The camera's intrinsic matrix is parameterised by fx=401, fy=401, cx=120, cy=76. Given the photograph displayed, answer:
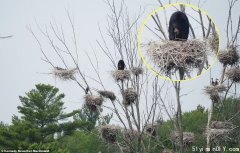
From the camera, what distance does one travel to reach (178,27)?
507 centimetres

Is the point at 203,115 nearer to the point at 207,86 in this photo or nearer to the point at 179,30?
the point at 207,86

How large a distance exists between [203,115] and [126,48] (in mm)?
25751

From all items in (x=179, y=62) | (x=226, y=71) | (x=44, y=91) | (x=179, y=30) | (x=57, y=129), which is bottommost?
(x=57, y=129)

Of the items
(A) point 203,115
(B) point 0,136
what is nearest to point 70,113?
(B) point 0,136

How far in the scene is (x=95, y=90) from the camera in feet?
30.5

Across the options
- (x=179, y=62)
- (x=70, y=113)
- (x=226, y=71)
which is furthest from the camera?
(x=70, y=113)

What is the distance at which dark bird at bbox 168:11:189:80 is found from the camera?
509 centimetres

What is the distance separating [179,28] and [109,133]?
4417 mm

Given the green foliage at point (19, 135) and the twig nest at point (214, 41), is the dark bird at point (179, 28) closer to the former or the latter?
the twig nest at point (214, 41)

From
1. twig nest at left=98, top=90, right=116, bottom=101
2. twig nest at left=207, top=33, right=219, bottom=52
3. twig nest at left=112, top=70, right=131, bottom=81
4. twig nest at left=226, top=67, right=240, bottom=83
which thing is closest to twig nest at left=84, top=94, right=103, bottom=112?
twig nest at left=98, top=90, right=116, bottom=101

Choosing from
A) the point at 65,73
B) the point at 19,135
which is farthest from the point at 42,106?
the point at 65,73

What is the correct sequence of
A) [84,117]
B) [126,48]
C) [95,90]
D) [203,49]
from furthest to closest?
1. [84,117]
2. [95,90]
3. [126,48]
4. [203,49]

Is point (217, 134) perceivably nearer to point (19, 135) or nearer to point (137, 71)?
point (137, 71)

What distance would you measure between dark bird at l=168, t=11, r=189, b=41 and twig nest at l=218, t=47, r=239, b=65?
7.22 ft
